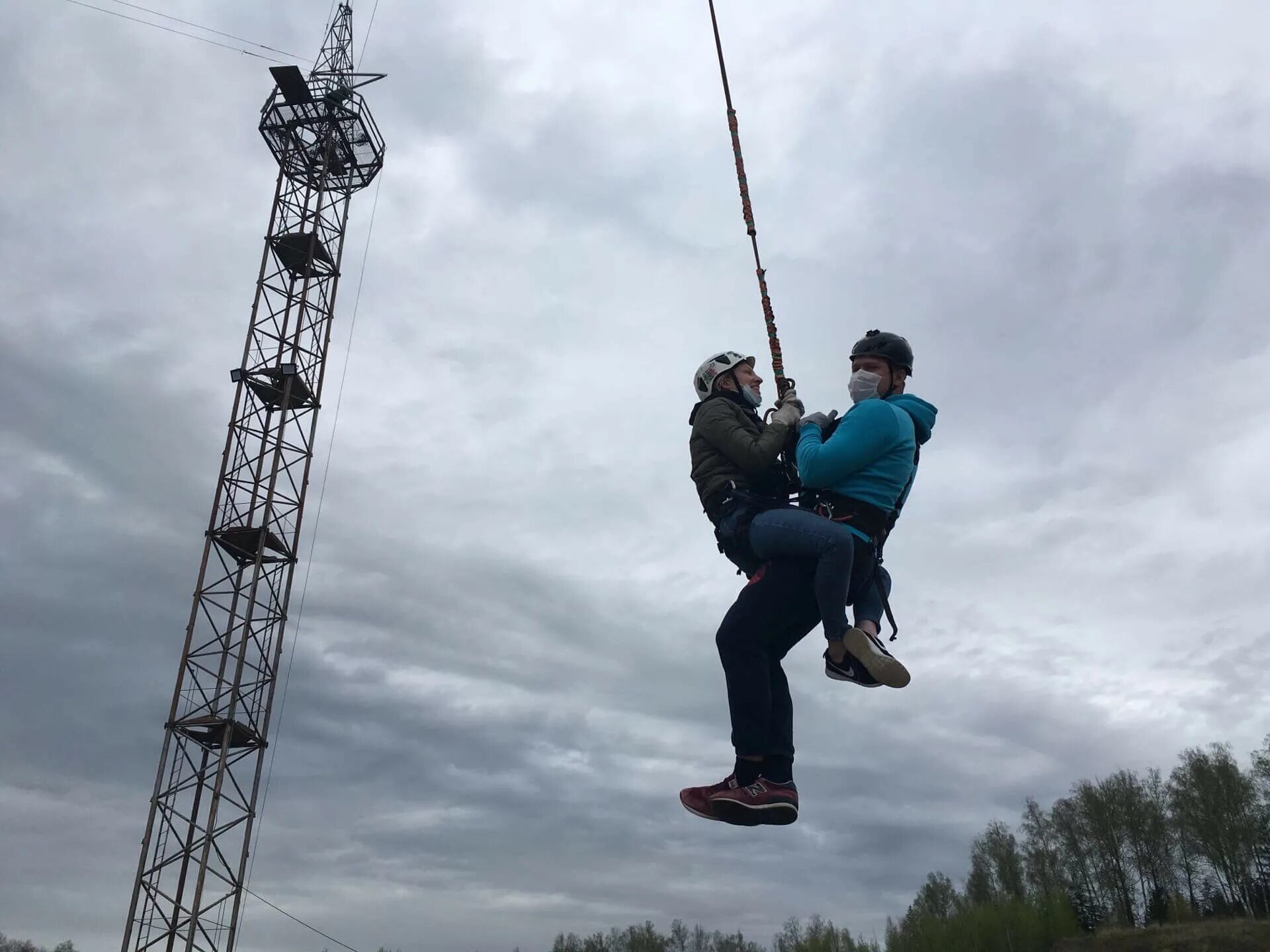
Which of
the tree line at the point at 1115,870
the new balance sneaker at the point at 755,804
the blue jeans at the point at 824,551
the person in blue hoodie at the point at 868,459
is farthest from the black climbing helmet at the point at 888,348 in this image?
the tree line at the point at 1115,870

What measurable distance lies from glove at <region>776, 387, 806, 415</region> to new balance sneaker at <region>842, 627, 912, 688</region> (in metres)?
1.38

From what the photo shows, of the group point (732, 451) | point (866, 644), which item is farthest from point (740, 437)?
point (866, 644)

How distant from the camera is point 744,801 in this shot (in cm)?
548

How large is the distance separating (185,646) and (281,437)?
6.09 meters

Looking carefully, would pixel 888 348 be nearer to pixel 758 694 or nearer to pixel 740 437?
pixel 740 437

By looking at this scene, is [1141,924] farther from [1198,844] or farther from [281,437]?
[281,437]

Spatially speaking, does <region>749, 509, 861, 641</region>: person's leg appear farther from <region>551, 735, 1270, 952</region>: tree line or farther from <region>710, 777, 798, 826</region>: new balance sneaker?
<region>551, 735, 1270, 952</region>: tree line

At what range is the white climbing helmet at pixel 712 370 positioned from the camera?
6.38m

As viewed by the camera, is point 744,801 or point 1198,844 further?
point 1198,844

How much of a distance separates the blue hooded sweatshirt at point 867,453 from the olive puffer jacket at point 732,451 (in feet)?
0.63

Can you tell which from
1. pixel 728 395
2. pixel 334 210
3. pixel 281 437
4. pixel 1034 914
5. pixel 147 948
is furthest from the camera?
pixel 1034 914

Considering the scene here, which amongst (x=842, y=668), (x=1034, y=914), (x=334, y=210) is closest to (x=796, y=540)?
(x=842, y=668)

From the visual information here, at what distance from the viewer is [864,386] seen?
590 centimetres

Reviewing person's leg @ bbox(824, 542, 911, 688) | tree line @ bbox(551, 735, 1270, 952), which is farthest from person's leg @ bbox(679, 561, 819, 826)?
tree line @ bbox(551, 735, 1270, 952)
